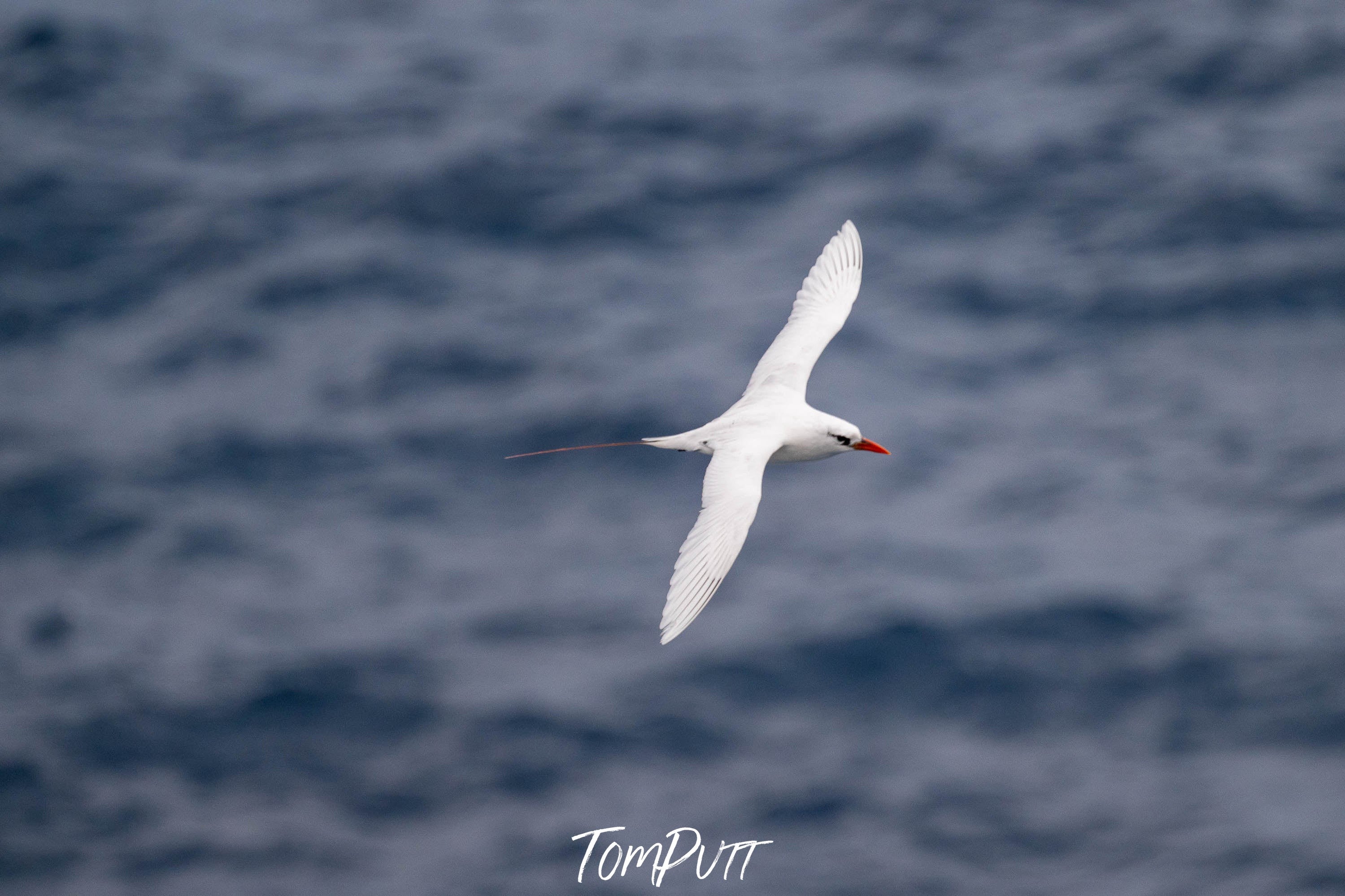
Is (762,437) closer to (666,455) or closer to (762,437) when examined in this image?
(762,437)

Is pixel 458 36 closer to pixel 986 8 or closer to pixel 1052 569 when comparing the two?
pixel 986 8

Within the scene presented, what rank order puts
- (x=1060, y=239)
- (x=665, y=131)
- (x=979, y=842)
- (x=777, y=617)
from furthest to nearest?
(x=665, y=131) < (x=1060, y=239) < (x=777, y=617) < (x=979, y=842)

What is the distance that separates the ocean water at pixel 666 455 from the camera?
20141mm

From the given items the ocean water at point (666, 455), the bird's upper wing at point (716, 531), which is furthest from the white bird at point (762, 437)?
the ocean water at point (666, 455)

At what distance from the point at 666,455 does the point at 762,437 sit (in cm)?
849

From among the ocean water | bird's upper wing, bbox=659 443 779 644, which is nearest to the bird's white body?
bird's upper wing, bbox=659 443 779 644

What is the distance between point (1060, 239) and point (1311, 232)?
12.4 feet

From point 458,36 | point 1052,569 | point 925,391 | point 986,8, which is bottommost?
point 1052,569

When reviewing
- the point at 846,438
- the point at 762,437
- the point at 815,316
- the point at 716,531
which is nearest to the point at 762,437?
the point at 762,437

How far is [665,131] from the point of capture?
26797 millimetres

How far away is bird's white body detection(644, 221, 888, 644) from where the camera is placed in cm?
1341

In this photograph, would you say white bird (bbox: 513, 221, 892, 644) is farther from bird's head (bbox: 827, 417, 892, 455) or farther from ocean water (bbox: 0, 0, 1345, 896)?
ocean water (bbox: 0, 0, 1345, 896)

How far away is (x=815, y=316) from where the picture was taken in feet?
56.8

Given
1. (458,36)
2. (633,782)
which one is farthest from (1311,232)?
(458,36)
